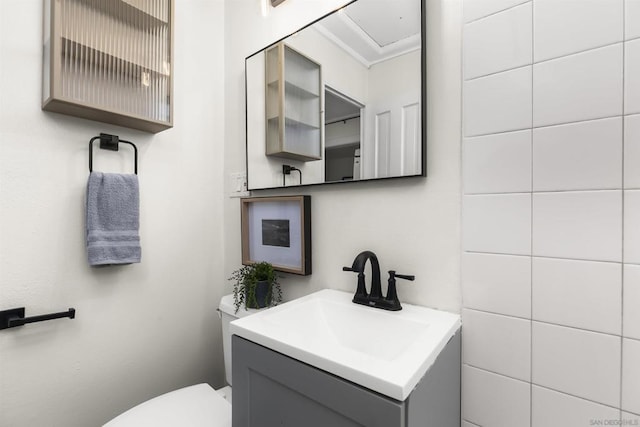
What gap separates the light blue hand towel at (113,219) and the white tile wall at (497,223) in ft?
3.97

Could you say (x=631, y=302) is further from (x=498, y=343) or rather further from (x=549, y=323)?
(x=498, y=343)

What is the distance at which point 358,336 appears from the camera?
91 cm

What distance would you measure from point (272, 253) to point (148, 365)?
0.73m

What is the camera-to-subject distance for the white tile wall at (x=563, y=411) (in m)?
0.67

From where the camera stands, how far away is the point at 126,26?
1.13 meters

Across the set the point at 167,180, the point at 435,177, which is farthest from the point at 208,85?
the point at 435,177

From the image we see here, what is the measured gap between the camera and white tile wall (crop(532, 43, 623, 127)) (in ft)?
2.15

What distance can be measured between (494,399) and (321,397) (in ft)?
1.75

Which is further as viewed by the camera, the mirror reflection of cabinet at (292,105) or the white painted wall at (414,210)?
the mirror reflection of cabinet at (292,105)

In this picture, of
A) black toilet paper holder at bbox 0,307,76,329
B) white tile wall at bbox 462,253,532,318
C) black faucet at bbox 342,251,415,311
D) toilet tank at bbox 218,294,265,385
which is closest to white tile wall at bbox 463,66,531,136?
white tile wall at bbox 462,253,532,318

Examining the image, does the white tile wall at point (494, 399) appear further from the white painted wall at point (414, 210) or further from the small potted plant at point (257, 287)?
the small potted plant at point (257, 287)

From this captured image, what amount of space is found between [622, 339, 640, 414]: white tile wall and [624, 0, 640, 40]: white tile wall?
0.67 meters

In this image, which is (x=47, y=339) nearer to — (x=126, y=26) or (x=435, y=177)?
(x=126, y=26)

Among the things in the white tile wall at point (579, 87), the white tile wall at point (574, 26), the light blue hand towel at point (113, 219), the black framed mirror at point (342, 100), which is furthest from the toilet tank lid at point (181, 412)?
the white tile wall at point (574, 26)
